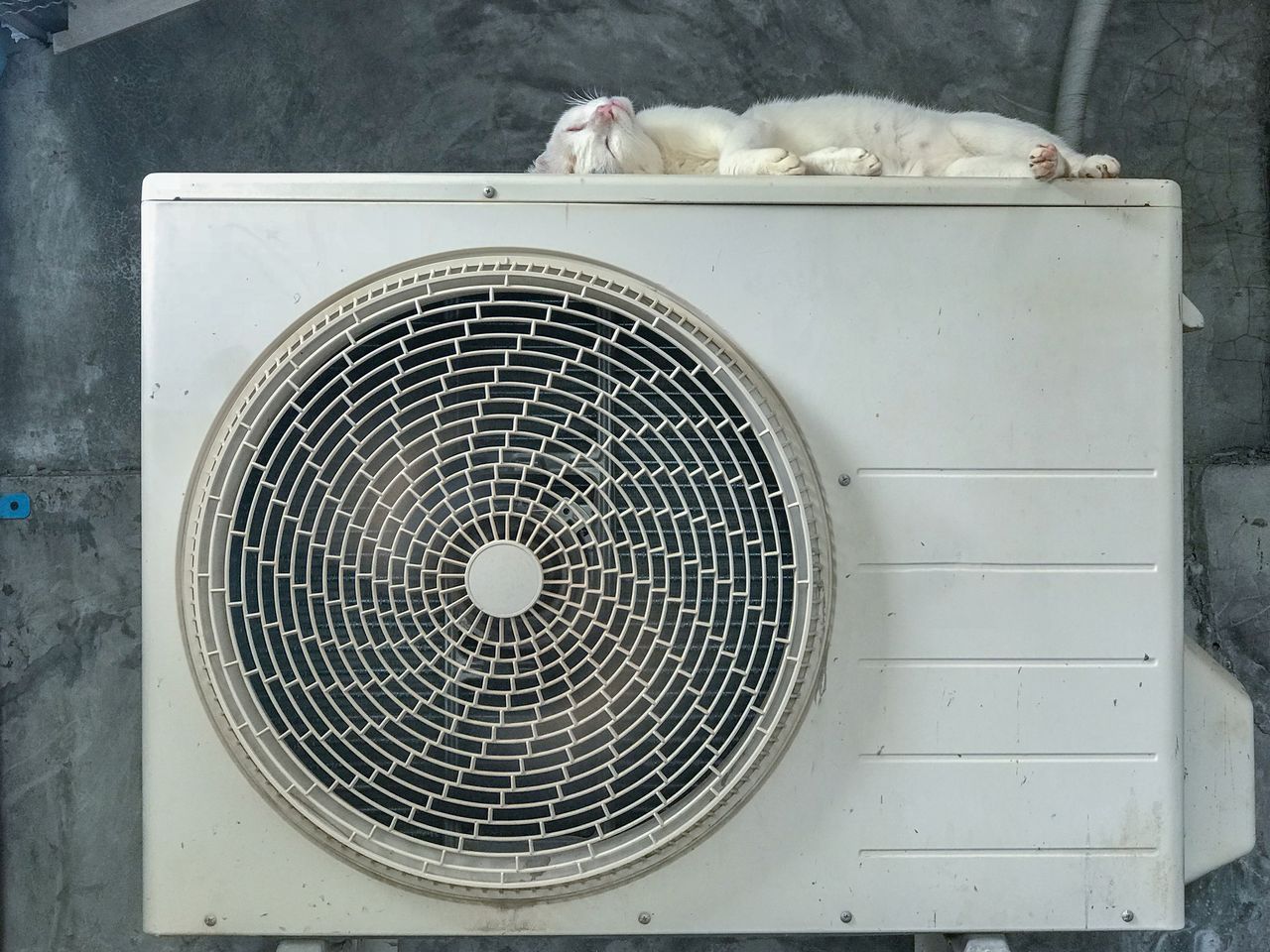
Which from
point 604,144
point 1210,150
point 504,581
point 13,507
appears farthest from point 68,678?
point 1210,150

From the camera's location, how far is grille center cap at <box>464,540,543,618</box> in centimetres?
97

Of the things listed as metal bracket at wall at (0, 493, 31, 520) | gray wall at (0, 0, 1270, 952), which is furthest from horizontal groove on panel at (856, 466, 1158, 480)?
metal bracket at wall at (0, 493, 31, 520)

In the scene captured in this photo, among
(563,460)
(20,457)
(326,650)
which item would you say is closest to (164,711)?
(326,650)

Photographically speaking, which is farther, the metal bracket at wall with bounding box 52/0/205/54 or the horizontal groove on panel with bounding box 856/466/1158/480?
the metal bracket at wall with bounding box 52/0/205/54

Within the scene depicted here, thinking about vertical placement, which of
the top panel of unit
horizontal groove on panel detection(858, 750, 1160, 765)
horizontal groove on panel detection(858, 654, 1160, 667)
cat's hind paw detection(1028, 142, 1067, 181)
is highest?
cat's hind paw detection(1028, 142, 1067, 181)

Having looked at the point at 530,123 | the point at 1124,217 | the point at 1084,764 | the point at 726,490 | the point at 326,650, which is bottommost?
the point at 1084,764

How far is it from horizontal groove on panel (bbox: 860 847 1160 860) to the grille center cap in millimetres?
448

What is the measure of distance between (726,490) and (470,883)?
0.47 metres

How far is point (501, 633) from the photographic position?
981mm

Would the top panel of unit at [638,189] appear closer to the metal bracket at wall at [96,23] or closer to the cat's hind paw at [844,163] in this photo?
the cat's hind paw at [844,163]

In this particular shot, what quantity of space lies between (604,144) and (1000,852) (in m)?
0.88

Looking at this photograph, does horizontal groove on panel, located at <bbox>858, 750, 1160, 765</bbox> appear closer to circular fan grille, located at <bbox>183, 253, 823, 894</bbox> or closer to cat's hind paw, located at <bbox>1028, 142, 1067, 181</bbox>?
circular fan grille, located at <bbox>183, 253, 823, 894</bbox>

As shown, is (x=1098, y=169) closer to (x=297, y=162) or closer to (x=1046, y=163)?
(x=1046, y=163)

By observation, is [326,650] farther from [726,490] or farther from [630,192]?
[630,192]
